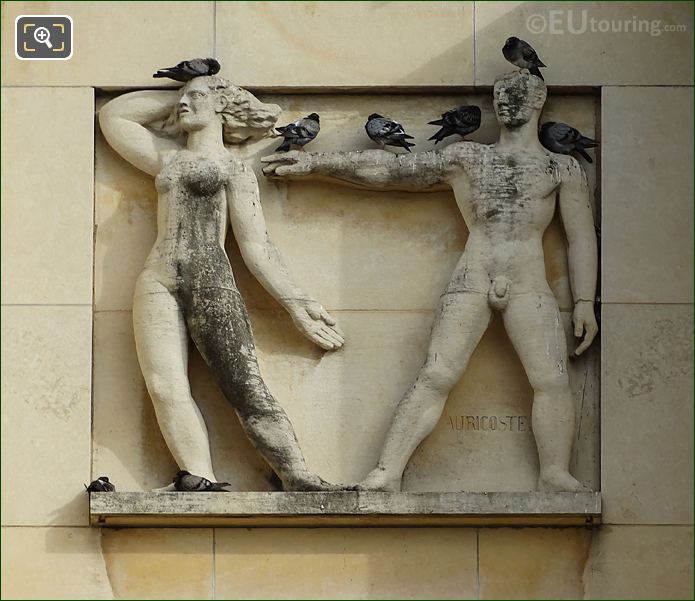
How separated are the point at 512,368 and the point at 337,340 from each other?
1033mm

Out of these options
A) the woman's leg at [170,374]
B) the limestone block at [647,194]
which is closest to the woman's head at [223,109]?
the woman's leg at [170,374]

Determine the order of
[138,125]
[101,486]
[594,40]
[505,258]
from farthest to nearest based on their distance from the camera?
[594,40] < [138,125] < [505,258] < [101,486]

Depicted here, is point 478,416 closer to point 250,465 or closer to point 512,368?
point 512,368

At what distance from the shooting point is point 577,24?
15789 millimetres

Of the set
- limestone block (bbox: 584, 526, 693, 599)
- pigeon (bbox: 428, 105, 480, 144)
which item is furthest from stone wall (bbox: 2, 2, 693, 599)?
pigeon (bbox: 428, 105, 480, 144)

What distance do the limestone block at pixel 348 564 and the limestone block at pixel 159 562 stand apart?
10cm

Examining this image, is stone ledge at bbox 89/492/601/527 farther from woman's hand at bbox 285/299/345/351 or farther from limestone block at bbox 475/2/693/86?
limestone block at bbox 475/2/693/86

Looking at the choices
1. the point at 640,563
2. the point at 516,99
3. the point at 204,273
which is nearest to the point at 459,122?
the point at 516,99

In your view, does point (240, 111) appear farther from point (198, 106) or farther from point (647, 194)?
point (647, 194)

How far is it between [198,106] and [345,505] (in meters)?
2.51

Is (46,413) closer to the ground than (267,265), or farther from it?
closer to the ground

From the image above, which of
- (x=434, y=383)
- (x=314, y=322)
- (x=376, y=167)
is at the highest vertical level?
(x=376, y=167)

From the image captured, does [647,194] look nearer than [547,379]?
No

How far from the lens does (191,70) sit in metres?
15.5
